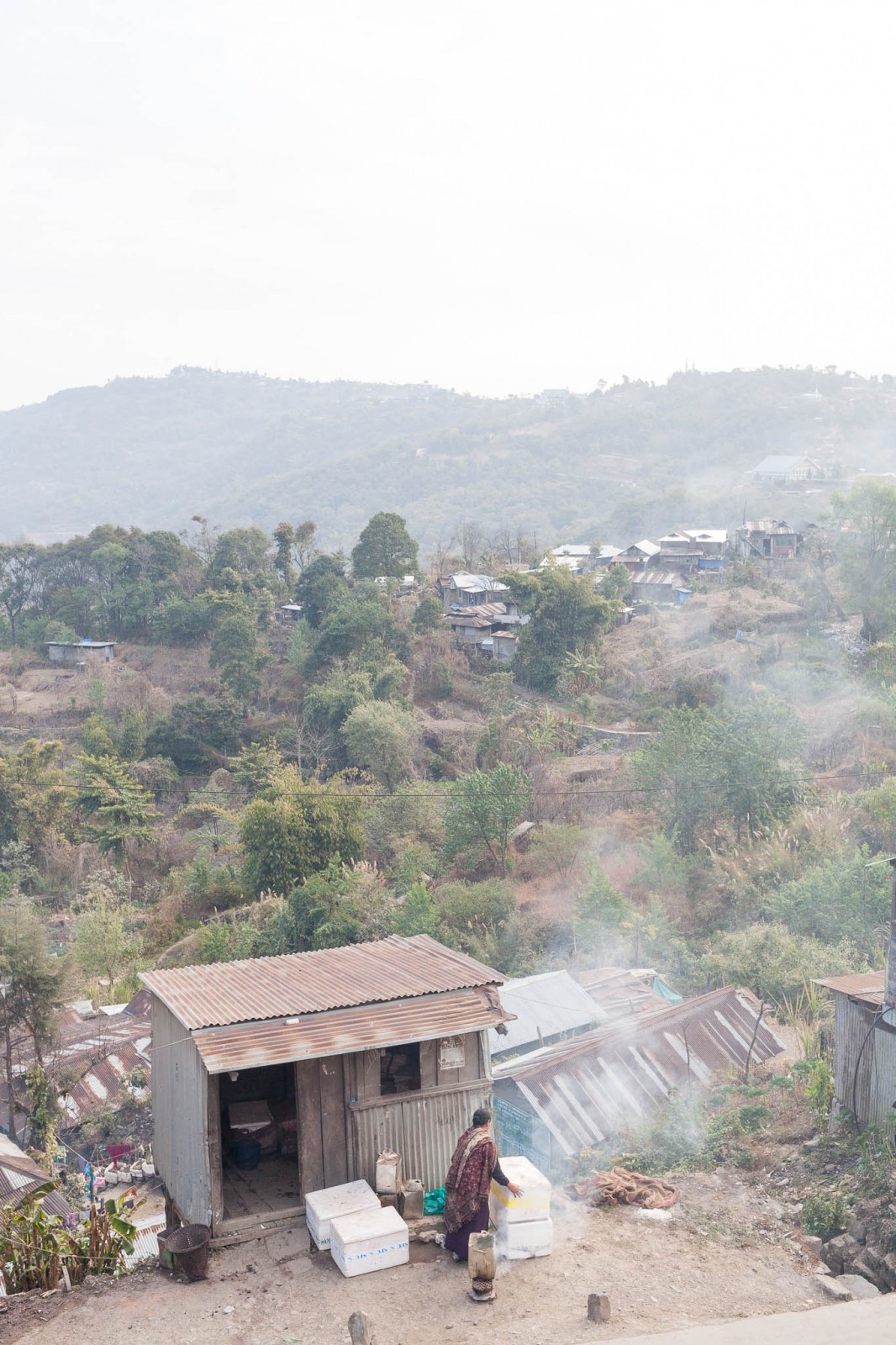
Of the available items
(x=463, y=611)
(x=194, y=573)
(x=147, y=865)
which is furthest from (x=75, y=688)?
(x=463, y=611)

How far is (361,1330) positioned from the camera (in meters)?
5.14

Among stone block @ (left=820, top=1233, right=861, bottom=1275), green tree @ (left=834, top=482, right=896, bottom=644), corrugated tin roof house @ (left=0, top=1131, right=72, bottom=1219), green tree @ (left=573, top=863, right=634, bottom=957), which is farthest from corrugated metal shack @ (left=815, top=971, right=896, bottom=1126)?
green tree @ (left=834, top=482, right=896, bottom=644)

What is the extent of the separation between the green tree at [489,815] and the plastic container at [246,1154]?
460 inches

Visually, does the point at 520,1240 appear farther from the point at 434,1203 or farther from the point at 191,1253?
the point at 191,1253

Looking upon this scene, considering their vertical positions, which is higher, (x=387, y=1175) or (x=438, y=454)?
(x=438, y=454)

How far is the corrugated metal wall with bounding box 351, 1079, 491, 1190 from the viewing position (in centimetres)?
650

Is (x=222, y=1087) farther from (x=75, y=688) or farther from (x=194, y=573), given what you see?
(x=194, y=573)

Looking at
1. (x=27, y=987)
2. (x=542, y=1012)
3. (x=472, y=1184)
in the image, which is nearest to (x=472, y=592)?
(x=27, y=987)

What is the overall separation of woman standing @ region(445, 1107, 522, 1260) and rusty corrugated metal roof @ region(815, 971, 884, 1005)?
332 cm

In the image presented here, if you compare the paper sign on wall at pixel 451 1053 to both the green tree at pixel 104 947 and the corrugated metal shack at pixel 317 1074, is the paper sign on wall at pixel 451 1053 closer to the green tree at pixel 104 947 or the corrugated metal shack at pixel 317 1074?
the corrugated metal shack at pixel 317 1074

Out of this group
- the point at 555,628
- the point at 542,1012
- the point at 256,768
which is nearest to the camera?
the point at 542,1012

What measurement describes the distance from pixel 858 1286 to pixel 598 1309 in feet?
5.22

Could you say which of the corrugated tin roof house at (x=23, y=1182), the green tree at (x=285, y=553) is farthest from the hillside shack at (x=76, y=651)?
the corrugated tin roof house at (x=23, y=1182)

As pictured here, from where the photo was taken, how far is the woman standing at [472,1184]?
18.8 ft
